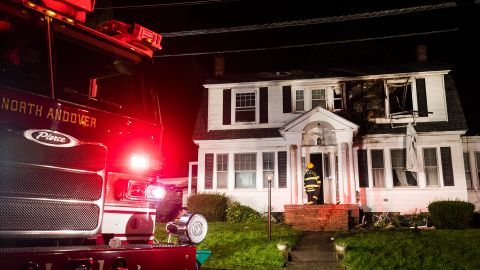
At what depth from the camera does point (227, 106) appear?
19.8m

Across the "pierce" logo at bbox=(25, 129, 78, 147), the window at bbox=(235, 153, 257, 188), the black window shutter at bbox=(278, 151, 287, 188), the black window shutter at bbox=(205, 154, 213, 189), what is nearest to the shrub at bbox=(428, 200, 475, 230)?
the black window shutter at bbox=(278, 151, 287, 188)

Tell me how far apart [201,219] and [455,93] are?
683 inches

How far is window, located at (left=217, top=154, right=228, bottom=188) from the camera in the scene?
749 inches

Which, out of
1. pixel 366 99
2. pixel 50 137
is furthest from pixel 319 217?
pixel 50 137

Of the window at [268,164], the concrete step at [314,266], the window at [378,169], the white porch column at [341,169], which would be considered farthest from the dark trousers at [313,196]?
the concrete step at [314,266]

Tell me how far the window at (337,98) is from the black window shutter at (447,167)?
4.62m

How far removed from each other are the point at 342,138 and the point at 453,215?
16.3 feet

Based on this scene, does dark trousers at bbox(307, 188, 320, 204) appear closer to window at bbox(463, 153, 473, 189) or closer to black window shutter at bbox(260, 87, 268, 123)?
black window shutter at bbox(260, 87, 268, 123)

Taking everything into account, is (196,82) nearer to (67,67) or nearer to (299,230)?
(299,230)

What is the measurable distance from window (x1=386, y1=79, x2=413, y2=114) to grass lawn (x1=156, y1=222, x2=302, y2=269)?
8223mm

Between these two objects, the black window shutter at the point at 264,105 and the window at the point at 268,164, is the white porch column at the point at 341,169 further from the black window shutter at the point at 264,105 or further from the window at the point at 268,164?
the black window shutter at the point at 264,105

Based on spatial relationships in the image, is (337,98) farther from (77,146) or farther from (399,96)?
(77,146)

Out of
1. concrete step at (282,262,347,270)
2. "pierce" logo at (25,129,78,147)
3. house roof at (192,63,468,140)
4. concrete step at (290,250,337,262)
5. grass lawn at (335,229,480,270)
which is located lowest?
concrete step at (282,262,347,270)

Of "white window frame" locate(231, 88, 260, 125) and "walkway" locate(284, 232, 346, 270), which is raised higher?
"white window frame" locate(231, 88, 260, 125)
